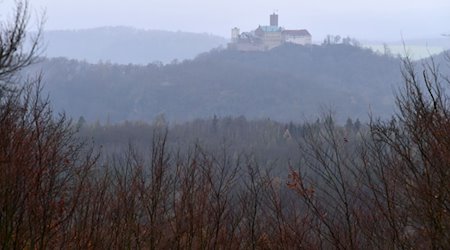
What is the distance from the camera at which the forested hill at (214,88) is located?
128 m

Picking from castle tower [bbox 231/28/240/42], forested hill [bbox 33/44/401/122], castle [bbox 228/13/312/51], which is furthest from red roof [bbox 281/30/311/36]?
castle tower [bbox 231/28/240/42]

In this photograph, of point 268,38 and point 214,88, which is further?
point 268,38

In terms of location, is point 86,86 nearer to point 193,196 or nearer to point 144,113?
point 144,113

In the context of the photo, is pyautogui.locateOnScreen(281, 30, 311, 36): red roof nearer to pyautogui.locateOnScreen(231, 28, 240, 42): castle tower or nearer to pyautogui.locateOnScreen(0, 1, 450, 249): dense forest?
pyautogui.locateOnScreen(231, 28, 240, 42): castle tower

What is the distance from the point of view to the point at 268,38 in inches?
6447

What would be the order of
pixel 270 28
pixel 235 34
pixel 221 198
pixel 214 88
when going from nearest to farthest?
pixel 221 198, pixel 214 88, pixel 270 28, pixel 235 34

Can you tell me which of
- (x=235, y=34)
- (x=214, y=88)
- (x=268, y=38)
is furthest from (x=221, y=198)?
(x=235, y=34)

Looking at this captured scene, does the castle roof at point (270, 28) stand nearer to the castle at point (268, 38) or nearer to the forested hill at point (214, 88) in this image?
the castle at point (268, 38)

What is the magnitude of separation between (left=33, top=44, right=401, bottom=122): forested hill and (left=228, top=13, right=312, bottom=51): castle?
6.26m

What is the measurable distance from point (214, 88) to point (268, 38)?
33.9 metres

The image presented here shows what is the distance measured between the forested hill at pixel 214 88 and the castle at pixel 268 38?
20.5 feet

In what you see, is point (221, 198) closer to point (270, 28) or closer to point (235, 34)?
point (270, 28)

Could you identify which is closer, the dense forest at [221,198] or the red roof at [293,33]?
the dense forest at [221,198]

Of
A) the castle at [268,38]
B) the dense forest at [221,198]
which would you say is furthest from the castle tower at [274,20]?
the dense forest at [221,198]
